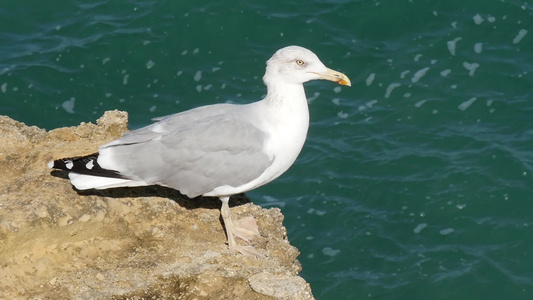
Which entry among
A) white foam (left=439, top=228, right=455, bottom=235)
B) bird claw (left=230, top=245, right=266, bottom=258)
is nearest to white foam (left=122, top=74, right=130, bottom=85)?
white foam (left=439, top=228, right=455, bottom=235)

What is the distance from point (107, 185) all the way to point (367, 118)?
17.5 ft

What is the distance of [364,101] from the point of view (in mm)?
Answer: 11719

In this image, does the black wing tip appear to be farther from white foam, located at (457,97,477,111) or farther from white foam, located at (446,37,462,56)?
white foam, located at (446,37,462,56)

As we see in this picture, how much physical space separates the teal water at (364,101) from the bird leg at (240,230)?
7.36 feet

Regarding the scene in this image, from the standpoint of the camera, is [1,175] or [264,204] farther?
[264,204]

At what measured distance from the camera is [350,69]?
477 inches

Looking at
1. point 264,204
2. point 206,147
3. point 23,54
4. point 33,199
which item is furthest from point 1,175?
point 23,54

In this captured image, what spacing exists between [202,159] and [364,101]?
17.0 ft

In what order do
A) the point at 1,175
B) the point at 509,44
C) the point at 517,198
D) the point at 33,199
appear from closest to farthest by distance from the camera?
the point at 33,199 < the point at 1,175 < the point at 517,198 < the point at 509,44

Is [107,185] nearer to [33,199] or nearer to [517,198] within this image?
[33,199]

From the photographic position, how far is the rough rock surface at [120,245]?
632 centimetres

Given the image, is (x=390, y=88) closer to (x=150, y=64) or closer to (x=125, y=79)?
(x=150, y=64)

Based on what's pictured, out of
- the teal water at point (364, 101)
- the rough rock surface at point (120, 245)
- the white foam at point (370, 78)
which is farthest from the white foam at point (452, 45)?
the rough rock surface at point (120, 245)

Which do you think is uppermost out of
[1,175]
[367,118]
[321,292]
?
[1,175]
